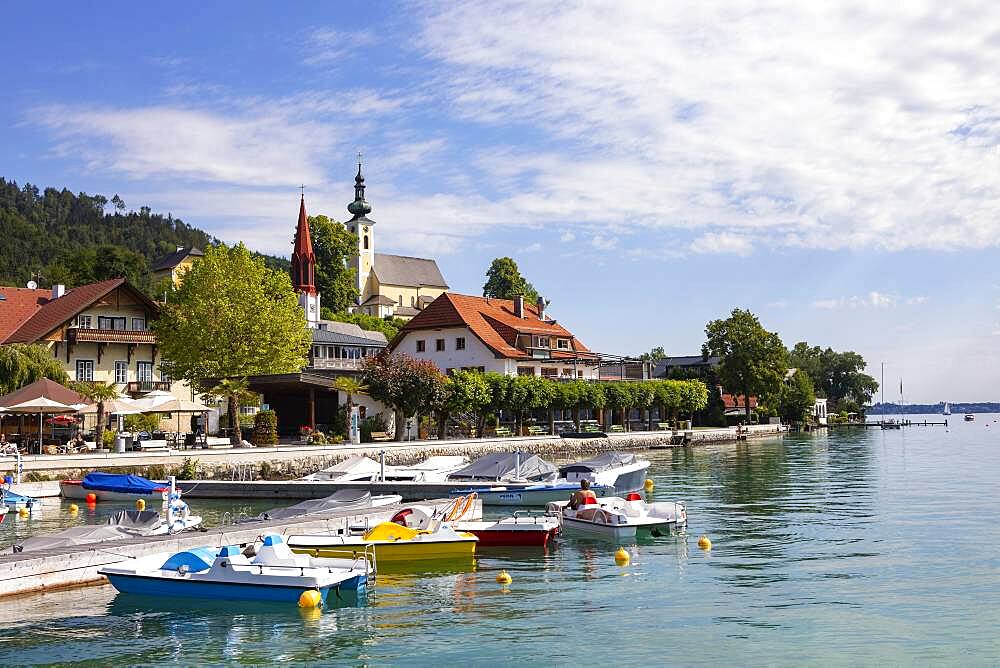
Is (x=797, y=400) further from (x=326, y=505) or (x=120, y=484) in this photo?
(x=326, y=505)

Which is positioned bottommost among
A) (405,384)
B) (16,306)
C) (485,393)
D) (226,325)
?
(485,393)

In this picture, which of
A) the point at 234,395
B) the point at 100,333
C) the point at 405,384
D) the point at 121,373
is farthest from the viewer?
the point at 121,373

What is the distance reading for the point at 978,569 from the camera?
24.3m

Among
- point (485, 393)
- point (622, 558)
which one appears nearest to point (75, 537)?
point (622, 558)

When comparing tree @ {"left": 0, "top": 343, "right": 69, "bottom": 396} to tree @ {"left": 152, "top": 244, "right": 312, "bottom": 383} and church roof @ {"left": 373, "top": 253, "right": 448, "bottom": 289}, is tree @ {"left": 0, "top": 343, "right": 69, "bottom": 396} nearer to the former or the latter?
tree @ {"left": 152, "top": 244, "right": 312, "bottom": 383}

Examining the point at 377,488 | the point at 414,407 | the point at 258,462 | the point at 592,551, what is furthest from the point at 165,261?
the point at 592,551

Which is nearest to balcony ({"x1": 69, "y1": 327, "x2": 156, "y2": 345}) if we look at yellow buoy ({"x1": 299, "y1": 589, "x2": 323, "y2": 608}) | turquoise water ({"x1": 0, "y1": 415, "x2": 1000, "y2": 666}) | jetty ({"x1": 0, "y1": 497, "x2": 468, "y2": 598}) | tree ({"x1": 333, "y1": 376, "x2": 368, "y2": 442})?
tree ({"x1": 333, "y1": 376, "x2": 368, "y2": 442})

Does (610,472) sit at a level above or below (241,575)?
above

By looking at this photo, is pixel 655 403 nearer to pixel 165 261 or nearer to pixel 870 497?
pixel 870 497

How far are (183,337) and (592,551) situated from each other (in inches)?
1633

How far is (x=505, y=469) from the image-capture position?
138ft

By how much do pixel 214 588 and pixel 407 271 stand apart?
147m

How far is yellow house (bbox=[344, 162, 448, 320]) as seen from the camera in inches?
6048

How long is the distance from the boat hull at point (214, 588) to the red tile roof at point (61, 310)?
48808 mm
